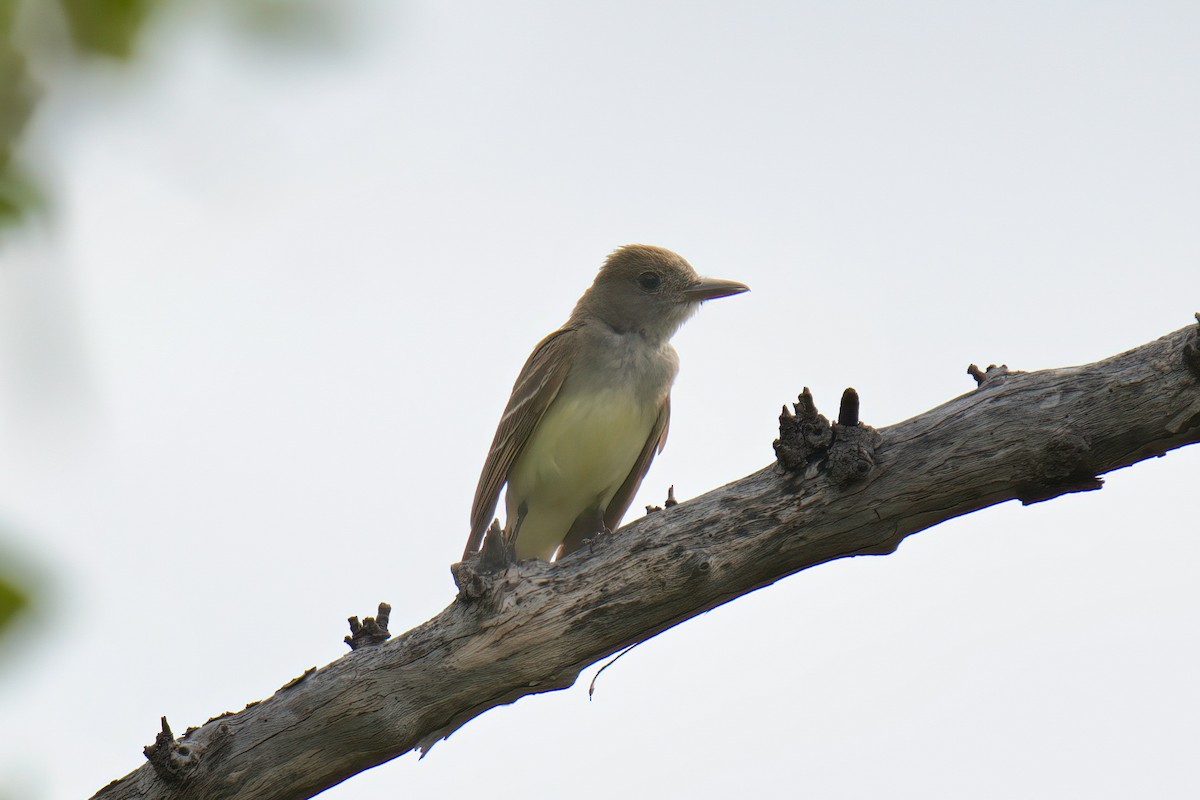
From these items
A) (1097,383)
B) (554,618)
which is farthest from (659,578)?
(1097,383)

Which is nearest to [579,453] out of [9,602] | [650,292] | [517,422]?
[517,422]

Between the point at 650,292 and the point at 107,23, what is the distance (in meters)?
8.23

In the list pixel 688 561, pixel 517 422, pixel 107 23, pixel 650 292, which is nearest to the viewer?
pixel 107 23

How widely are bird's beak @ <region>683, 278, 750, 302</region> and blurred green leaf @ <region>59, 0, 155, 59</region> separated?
822cm

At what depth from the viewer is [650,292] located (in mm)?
8961

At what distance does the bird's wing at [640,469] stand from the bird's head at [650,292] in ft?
2.18

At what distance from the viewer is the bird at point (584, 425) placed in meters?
7.87

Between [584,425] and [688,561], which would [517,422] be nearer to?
[584,425]

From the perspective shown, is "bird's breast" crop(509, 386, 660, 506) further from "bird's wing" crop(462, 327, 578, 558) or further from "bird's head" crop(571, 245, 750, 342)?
"bird's head" crop(571, 245, 750, 342)

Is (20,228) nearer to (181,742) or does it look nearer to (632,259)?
(181,742)

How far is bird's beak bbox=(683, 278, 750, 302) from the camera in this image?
895 cm

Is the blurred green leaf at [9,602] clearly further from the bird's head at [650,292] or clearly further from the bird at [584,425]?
the bird's head at [650,292]

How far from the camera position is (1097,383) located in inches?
184

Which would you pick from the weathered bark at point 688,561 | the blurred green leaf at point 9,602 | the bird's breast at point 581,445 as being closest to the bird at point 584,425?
the bird's breast at point 581,445
